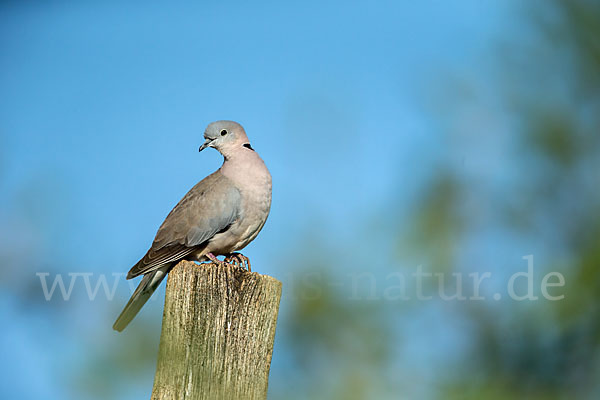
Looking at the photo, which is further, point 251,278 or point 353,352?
point 353,352

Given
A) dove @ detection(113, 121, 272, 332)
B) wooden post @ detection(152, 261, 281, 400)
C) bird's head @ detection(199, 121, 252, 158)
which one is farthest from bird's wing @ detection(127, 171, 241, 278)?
wooden post @ detection(152, 261, 281, 400)

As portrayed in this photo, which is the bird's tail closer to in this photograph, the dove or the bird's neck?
the dove

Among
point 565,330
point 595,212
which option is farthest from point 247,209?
point 595,212

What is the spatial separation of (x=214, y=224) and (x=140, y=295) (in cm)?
75

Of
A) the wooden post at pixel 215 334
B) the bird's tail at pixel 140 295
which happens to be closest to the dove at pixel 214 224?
the bird's tail at pixel 140 295

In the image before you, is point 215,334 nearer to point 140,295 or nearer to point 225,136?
point 140,295

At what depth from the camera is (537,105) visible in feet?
38.8

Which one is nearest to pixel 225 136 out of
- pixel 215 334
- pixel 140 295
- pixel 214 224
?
pixel 214 224

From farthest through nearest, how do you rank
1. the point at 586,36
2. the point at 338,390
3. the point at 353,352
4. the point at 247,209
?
the point at 586,36, the point at 353,352, the point at 338,390, the point at 247,209

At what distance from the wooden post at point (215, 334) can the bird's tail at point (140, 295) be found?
1.98m

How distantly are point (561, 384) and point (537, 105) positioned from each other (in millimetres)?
5234

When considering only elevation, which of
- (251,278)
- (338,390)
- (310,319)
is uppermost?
(310,319)

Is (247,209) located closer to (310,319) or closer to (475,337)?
(310,319)

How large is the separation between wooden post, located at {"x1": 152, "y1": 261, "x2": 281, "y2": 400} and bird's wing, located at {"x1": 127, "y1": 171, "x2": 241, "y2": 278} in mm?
1970
